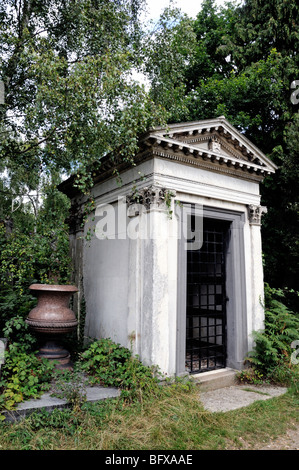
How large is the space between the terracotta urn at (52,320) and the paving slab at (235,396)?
261 cm

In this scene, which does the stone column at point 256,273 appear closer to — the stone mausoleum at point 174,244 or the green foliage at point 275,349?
the stone mausoleum at point 174,244

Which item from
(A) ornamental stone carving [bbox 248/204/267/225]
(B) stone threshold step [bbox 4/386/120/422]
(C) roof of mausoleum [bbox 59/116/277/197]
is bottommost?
(B) stone threshold step [bbox 4/386/120/422]

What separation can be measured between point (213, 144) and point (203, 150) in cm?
61

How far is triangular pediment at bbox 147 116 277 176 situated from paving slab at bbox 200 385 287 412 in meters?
4.49

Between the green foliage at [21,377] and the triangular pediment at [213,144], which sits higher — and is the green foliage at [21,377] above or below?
below

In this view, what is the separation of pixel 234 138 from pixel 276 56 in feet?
23.5

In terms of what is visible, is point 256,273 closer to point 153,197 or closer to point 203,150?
point 203,150

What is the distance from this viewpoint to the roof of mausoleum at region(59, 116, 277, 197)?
231 inches

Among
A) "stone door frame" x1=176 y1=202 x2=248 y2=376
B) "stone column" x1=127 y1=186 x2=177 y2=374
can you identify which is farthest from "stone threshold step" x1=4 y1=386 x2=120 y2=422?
"stone door frame" x1=176 y1=202 x2=248 y2=376

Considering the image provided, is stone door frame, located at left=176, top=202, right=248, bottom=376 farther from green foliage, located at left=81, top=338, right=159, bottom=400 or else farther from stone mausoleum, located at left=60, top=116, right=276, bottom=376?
green foliage, located at left=81, top=338, right=159, bottom=400

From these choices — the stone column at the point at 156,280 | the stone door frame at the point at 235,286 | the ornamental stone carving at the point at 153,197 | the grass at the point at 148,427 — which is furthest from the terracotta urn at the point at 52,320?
the stone door frame at the point at 235,286

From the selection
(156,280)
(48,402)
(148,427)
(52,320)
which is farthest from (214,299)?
(48,402)

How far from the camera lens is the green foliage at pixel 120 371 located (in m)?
5.00
